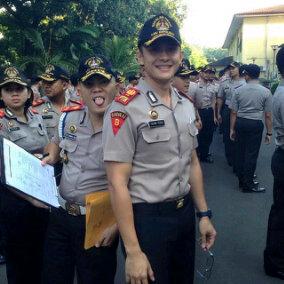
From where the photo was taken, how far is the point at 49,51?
48.2 ft

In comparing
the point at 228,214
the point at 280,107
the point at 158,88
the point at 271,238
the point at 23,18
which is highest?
the point at 23,18

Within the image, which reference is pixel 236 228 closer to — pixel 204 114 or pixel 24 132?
pixel 24 132

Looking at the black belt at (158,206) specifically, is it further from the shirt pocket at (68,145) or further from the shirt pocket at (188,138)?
the shirt pocket at (68,145)

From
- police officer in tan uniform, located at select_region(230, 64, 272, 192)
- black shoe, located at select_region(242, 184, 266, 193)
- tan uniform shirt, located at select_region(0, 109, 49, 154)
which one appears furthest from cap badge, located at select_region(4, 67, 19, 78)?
black shoe, located at select_region(242, 184, 266, 193)

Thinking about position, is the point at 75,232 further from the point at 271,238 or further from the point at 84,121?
the point at 271,238

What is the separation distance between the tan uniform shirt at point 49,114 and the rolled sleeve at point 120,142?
227cm

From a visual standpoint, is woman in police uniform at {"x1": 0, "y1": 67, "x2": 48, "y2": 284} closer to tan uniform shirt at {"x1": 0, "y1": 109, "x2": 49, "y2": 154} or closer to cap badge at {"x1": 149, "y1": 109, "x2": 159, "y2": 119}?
tan uniform shirt at {"x1": 0, "y1": 109, "x2": 49, "y2": 154}

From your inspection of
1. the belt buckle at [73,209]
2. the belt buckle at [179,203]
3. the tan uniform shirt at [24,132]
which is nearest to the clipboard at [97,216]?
the belt buckle at [73,209]

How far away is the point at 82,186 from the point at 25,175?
325 millimetres

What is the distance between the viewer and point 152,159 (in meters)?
1.89

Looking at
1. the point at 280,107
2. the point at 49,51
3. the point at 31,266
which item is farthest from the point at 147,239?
the point at 49,51

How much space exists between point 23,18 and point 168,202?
1439 cm

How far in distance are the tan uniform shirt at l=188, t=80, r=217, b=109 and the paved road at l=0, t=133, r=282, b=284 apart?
1.37m

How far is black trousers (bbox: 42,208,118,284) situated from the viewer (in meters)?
2.28
